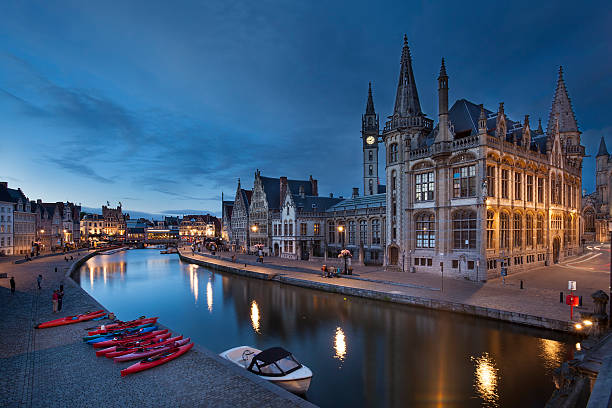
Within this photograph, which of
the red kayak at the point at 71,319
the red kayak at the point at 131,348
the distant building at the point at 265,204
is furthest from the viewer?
the distant building at the point at 265,204

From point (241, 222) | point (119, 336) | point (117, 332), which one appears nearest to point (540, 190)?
point (119, 336)

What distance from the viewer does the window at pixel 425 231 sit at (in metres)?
34.6

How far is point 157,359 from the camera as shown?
13.4 metres

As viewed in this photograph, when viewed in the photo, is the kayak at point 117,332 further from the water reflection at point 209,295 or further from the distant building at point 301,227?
the distant building at point 301,227

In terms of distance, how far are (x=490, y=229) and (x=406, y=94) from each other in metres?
18.4

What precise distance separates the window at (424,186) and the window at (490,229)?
5.93 metres

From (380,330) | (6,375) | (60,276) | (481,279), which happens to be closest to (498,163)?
(481,279)

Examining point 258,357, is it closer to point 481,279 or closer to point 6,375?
point 6,375

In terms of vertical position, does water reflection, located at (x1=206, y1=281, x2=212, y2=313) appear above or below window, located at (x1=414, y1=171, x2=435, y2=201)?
below

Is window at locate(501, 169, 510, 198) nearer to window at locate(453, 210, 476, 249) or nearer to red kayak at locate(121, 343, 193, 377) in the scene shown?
window at locate(453, 210, 476, 249)

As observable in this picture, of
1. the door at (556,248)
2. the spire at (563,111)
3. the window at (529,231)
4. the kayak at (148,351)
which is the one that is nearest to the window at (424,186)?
the window at (529,231)

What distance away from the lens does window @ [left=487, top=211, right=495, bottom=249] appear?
30828mm

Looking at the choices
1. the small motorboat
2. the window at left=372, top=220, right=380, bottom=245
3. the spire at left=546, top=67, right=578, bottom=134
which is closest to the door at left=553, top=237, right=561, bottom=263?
the spire at left=546, top=67, right=578, bottom=134

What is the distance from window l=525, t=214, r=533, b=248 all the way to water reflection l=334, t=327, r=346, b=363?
28.3 meters
